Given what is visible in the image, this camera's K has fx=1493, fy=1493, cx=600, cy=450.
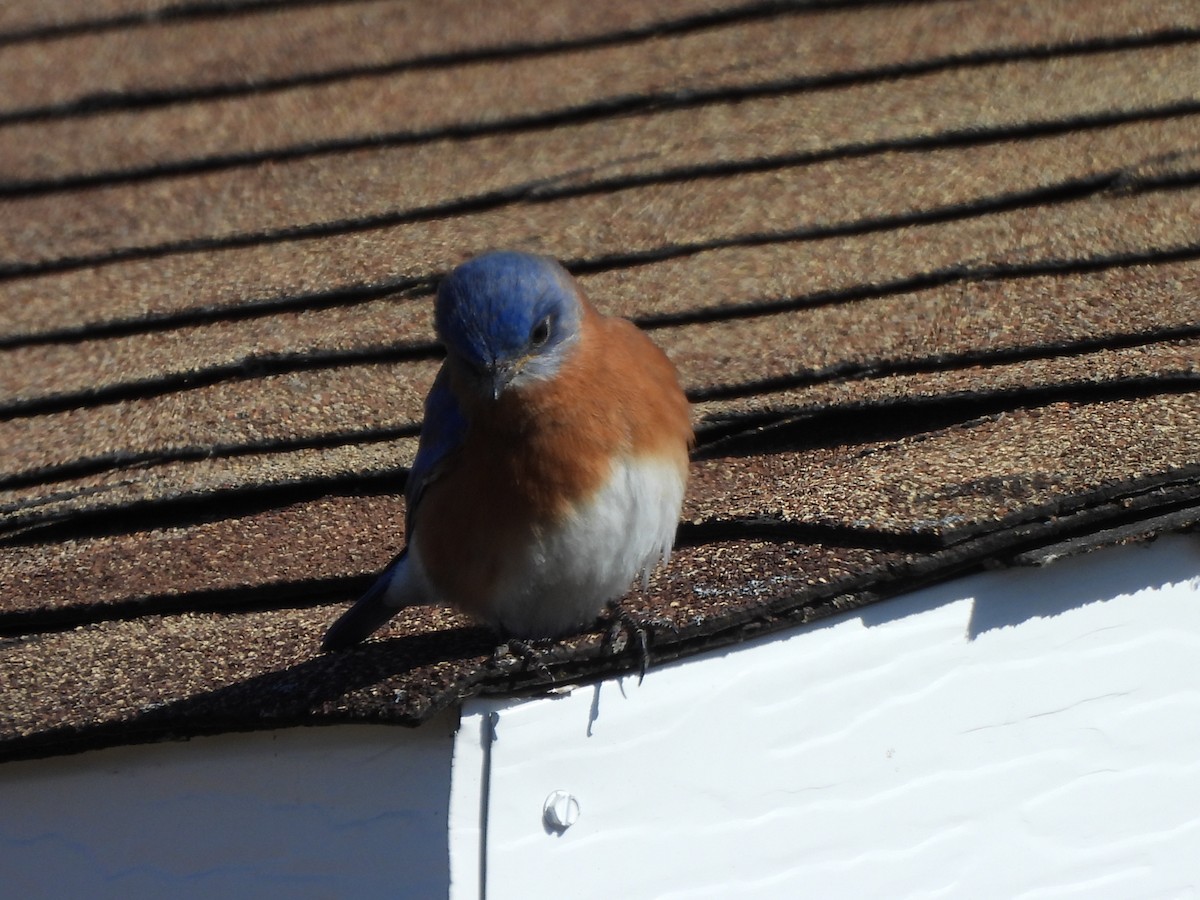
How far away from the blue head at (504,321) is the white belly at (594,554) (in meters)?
0.27

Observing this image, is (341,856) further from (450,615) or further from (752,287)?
(752,287)

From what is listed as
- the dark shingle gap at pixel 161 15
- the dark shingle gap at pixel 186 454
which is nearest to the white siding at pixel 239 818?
the dark shingle gap at pixel 186 454

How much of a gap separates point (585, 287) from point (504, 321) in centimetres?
82

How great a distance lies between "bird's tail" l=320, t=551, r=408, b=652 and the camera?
8.32ft

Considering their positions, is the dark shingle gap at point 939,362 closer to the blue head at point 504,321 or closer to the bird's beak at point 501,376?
the blue head at point 504,321

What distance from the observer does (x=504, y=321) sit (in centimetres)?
274

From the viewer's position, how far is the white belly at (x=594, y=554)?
2613mm

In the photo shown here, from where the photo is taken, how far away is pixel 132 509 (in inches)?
125

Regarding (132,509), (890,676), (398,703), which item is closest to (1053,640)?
(890,676)

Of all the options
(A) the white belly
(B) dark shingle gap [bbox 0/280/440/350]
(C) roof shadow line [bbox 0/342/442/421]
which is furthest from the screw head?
(B) dark shingle gap [bbox 0/280/440/350]

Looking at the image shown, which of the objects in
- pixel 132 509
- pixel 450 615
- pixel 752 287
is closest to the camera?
pixel 450 615

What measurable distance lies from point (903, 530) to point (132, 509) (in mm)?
1681

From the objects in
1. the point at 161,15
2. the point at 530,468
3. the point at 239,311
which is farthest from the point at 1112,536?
the point at 161,15

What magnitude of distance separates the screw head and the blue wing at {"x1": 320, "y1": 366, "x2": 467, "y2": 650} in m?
0.50
